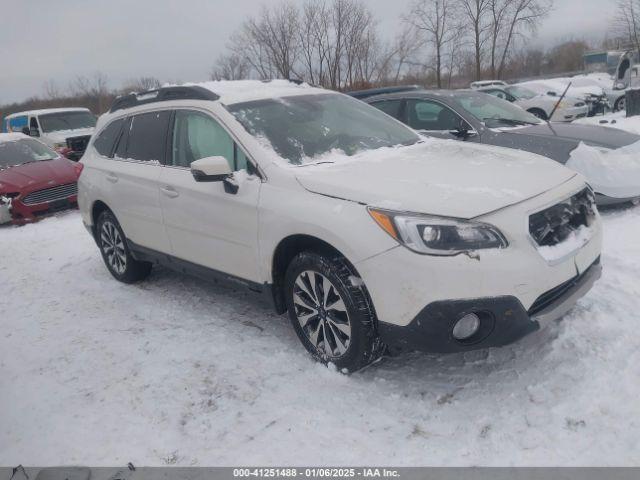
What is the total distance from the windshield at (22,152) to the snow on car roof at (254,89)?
710 centimetres

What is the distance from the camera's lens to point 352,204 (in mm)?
3094

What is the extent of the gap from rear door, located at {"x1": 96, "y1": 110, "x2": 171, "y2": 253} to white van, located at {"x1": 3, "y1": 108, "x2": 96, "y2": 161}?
978 cm

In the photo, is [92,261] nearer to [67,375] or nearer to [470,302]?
[67,375]

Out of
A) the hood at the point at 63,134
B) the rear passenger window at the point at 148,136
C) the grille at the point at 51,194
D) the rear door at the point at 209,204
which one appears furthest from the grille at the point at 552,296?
the hood at the point at 63,134

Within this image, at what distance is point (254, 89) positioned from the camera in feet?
14.4

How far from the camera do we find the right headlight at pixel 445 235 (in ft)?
9.27

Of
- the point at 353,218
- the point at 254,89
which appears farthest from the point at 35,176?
the point at 353,218

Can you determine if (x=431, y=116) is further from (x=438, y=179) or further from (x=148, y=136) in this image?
(x=438, y=179)

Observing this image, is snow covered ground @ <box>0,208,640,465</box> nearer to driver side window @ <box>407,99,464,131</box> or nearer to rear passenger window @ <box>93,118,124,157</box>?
rear passenger window @ <box>93,118,124,157</box>

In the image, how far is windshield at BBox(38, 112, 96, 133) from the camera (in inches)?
594

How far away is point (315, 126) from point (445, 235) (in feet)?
5.42

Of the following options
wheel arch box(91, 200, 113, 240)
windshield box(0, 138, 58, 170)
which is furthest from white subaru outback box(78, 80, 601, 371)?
windshield box(0, 138, 58, 170)

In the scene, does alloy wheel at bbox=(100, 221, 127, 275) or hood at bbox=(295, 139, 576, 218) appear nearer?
hood at bbox=(295, 139, 576, 218)

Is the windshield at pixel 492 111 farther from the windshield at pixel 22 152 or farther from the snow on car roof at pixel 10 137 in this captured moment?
the snow on car roof at pixel 10 137
